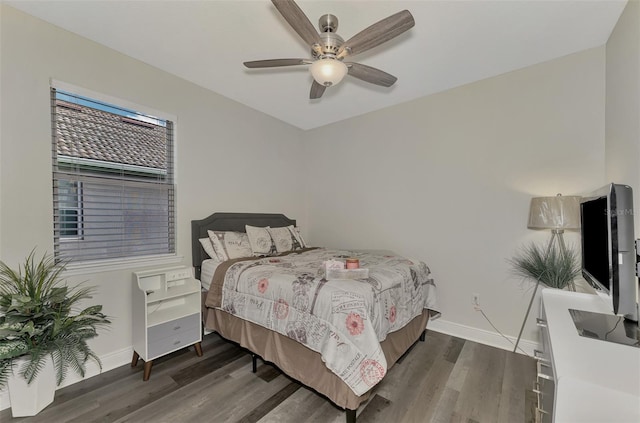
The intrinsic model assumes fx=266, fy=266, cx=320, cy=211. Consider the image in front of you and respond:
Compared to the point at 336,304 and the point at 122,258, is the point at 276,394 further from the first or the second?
the point at 122,258

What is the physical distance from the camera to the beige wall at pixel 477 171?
2.33m

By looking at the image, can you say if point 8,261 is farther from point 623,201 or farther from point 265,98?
point 623,201

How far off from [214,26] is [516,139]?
2856 mm

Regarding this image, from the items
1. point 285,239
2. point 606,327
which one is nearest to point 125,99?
point 285,239

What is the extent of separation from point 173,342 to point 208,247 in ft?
→ 3.00

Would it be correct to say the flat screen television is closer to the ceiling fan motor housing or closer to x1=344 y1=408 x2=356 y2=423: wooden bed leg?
x1=344 y1=408 x2=356 y2=423: wooden bed leg

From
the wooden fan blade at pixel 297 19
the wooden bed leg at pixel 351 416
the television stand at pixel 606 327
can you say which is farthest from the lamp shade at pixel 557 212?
the wooden fan blade at pixel 297 19

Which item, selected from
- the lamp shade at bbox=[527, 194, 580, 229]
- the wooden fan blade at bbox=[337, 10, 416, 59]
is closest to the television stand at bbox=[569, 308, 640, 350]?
the lamp shade at bbox=[527, 194, 580, 229]

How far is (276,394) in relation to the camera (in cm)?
193

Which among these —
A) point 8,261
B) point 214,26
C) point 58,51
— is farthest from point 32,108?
point 214,26

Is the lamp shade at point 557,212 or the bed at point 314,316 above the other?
the lamp shade at point 557,212

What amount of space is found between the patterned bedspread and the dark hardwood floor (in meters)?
0.44

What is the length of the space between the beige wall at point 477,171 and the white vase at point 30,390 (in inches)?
120

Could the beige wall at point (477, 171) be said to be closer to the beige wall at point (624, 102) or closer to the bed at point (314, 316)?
the beige wall at point (624, 102)
